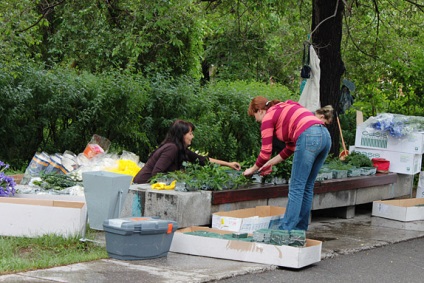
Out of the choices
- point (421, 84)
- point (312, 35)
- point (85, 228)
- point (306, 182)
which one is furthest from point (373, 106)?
point (85, 228)

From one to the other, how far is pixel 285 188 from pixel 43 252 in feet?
11.3

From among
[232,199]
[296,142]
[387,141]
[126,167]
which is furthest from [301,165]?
[387,141]

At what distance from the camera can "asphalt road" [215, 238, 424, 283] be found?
22.5 feet

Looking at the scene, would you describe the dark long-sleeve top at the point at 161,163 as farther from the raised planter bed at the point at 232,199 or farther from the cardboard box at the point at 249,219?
the cardboard box at the point at 249,219

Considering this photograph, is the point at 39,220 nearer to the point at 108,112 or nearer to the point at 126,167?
the point at 126,167

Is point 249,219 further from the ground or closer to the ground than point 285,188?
closer to the ground

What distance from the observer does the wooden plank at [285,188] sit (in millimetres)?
8617

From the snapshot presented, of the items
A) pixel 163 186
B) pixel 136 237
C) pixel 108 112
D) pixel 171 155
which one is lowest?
pixel 136 237

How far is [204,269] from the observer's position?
6.81 m

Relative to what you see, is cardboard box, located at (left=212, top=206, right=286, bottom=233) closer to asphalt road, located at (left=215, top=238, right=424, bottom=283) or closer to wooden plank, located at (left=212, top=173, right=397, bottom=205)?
wooden plank, located at (left=212, top=173, right=397, bottom=205)

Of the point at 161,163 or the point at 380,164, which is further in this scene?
the point at 380,164

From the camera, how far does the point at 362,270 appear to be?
7414mm

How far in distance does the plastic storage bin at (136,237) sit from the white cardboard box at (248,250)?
41cm

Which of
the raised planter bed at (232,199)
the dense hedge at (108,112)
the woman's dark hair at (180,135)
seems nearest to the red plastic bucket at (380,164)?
the raised planter bed at (232,199)
